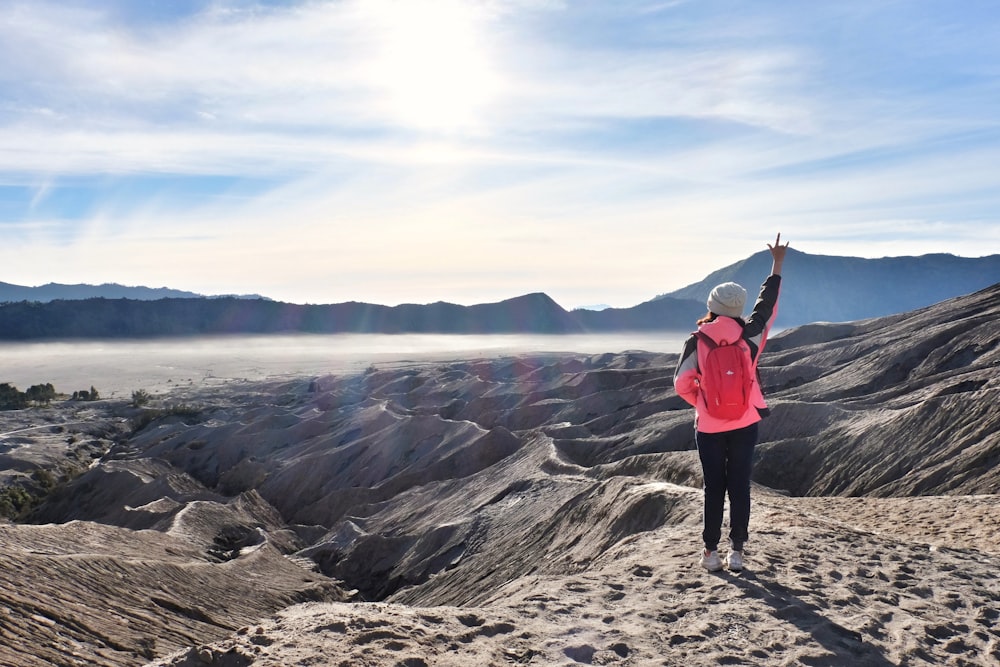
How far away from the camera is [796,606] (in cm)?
554

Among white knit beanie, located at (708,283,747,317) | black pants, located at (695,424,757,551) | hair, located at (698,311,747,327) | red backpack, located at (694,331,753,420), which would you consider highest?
white knit beanie, located at (708,283,747,317)

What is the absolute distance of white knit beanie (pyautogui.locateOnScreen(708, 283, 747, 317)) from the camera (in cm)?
568

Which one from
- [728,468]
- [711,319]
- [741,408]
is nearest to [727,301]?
[711,319]

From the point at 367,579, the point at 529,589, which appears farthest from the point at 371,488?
the point at 529,589

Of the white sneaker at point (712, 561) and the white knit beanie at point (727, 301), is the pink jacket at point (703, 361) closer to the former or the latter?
the white knit beanie at point (727, 301)

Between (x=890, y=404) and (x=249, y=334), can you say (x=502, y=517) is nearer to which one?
(x=890, y=404)

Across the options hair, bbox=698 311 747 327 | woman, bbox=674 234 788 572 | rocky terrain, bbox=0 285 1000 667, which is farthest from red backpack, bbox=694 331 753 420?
rocky terrain, bbox=0 285 1000 667

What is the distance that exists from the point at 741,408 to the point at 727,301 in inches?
30.2

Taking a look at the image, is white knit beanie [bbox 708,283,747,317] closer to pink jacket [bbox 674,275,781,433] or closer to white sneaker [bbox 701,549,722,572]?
pink jacket [bbox 674,275,781,433]

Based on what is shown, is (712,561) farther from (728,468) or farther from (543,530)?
(543,530)

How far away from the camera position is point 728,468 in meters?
5.83

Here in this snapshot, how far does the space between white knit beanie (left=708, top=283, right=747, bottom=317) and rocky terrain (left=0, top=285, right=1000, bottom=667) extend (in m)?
2.06

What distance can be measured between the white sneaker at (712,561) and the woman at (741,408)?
18.3 inches

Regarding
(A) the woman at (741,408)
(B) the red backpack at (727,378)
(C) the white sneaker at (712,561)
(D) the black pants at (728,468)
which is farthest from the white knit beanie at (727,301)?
(C) the white sneaker at (712,561)
